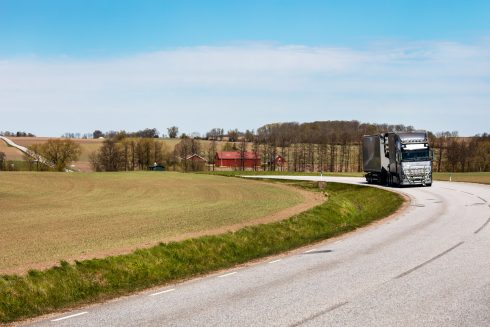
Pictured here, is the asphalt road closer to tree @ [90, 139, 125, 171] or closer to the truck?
the truck

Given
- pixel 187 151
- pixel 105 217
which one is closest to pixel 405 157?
pixel 105 217

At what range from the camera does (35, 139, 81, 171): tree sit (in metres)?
139

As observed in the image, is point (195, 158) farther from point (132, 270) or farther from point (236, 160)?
point (132, 270)

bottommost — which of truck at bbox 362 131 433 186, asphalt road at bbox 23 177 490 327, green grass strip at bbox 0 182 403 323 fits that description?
green grass strip at bbox 0 182 403 323

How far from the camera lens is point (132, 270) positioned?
16.1 meters

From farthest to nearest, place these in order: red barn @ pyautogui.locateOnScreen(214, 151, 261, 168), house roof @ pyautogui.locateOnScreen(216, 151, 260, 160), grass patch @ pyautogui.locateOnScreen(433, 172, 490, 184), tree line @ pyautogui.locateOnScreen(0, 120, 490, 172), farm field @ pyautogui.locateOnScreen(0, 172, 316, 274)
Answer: house roof @ pyautogui.locateOnScreen(216, 151, 260, 160) < red barn @ pyautogui.locateOnScreen(214, 151, 261, 168) < tree line @ pyautogui.locateOnScreen(0, 120, 490, 172) < grass patch @ pyautogui.locateOnScreen(433, 172, 490, 184) < farm field @ pyautogui.locateOnScreen(0, 172, 316, 274)

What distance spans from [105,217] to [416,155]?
28.0 metres

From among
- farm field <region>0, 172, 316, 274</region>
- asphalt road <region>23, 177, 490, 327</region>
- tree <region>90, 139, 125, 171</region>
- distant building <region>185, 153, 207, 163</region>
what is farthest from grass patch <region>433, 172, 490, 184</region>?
tree <region>90, 139, 125, 171</region>

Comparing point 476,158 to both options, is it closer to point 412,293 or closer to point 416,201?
point 416,201

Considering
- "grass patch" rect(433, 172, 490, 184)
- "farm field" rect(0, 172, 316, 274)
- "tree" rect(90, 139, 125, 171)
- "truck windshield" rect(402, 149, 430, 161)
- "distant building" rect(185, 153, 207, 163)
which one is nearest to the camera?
"farm field" rect(0, 172, 316, 274)

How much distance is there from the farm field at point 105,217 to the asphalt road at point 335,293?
5488 millimetres

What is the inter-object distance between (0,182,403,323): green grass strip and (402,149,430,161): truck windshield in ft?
79.8

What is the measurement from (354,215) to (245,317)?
2564cm

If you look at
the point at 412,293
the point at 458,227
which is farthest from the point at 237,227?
the point at 412,293
